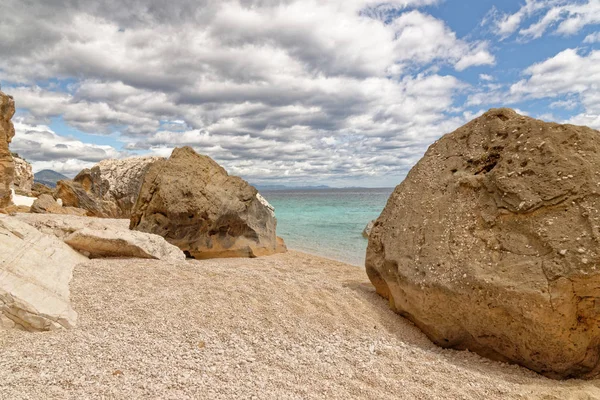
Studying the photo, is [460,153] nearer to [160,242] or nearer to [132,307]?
[132,307]

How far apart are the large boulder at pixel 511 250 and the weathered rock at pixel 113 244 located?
4156 millimetres

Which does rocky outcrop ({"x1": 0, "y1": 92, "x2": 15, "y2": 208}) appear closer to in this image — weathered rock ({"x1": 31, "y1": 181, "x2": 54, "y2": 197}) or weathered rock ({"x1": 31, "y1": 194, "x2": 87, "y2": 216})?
weathered rock ({"x1": 31, "y1": 194, "x2": 87, "y2": 216})

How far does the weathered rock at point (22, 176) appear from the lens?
2588 cm

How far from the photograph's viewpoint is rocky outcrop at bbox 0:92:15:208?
11.9m

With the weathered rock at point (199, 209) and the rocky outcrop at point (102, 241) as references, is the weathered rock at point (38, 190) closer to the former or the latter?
the weathered rock at point (199, 209)

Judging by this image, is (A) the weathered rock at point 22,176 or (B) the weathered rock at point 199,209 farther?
(A) the weathered rock at point 22,176

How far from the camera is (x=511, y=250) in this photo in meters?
4.70

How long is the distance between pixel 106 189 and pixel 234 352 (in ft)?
56.9

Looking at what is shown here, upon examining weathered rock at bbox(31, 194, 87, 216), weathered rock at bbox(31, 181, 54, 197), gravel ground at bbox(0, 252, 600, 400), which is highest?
weathered rock at bbox(31, 181, 54, 197)

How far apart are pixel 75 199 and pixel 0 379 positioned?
17.7m

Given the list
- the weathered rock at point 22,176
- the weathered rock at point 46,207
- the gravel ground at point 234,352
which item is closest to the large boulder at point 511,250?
the gravel ground at point 234,352

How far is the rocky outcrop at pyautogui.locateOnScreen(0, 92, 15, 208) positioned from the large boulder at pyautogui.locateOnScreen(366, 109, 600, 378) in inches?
474

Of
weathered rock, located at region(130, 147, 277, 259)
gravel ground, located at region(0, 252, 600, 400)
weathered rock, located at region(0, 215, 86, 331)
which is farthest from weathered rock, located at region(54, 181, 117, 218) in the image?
gravel ground, located at region(0, 252, 600, 400)

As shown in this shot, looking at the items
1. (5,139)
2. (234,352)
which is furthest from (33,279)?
(5,139)
